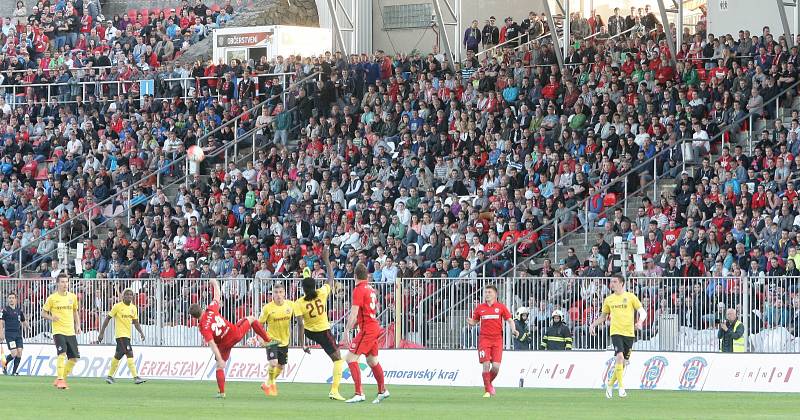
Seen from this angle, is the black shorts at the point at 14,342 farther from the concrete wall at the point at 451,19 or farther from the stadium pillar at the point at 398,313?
the concrete wall at the point at 451,19

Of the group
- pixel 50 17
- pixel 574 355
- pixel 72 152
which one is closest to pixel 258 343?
pixel 574 355

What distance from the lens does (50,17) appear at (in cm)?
5597

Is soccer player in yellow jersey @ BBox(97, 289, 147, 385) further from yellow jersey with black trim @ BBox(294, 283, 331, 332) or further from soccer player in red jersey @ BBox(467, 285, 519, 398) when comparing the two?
soccer player in red jersey @ BBox(467, 285, 519, 398)

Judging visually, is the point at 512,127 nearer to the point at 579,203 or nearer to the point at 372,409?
the point at 579,203

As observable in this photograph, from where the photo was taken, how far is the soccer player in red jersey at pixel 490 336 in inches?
910

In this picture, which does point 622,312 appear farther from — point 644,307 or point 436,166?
point 436,166

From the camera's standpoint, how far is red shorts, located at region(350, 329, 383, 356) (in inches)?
830

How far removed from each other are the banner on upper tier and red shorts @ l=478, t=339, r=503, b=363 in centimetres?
352

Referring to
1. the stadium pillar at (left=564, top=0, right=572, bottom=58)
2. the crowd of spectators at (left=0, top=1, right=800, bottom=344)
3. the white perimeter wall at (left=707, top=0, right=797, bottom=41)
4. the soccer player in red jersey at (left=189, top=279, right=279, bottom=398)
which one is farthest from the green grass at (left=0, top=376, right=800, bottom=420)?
the white perimeter wall at (left=707, top=0, right=797, bottom=41)

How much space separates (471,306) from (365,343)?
29.3 feet

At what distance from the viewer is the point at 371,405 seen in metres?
20.7

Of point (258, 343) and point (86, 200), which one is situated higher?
point (86, 200)

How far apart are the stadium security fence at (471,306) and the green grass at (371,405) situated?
290 cm

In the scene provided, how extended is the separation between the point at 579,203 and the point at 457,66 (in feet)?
31.8
